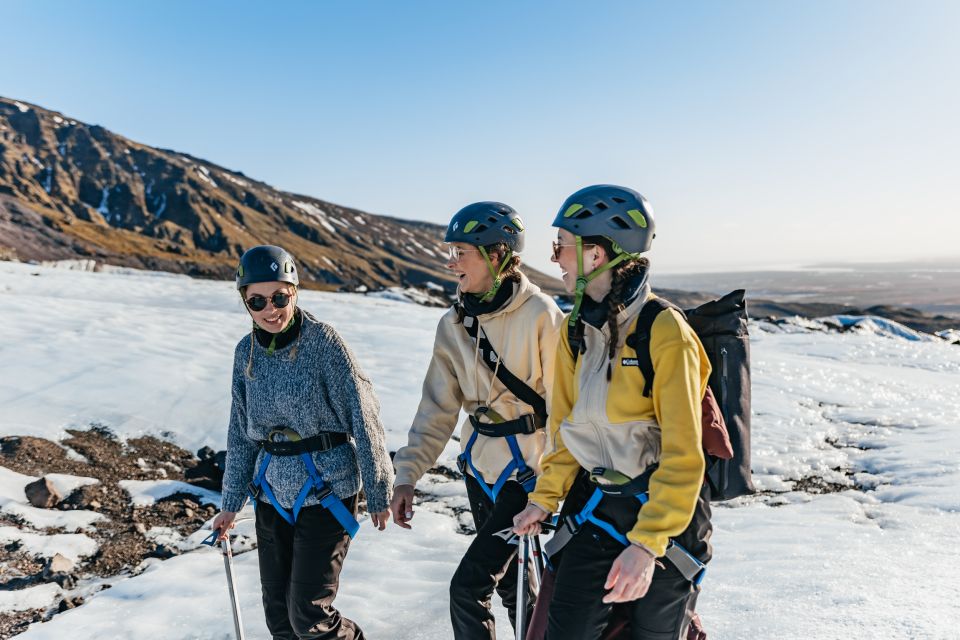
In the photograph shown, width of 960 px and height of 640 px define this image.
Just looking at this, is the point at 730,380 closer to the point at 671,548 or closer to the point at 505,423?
the point at 671,548

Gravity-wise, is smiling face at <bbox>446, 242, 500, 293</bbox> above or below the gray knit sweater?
above

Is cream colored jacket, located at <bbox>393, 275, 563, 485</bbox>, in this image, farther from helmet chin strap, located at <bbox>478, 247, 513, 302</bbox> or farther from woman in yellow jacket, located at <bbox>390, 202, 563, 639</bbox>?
helmet chin strap, located at <bbox>478, 247, 513, 302</bbox>

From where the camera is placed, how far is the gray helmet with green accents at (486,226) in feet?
12.5

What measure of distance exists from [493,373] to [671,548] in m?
1.55

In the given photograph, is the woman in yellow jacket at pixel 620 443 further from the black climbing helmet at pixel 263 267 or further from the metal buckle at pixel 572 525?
the black climbing helmet at pixel 263 267

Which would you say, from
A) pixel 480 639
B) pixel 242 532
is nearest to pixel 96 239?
pixel 242 532

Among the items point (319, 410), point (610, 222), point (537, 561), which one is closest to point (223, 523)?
point (319, 410)

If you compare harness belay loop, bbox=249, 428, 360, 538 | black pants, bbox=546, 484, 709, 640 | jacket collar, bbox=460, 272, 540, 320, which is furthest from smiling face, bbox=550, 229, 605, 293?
harness belay loop, bbox=249, 428, 360, 538

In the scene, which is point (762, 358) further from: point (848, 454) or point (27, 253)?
point (27, 253)

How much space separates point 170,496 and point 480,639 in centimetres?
673

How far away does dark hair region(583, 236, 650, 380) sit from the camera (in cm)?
275

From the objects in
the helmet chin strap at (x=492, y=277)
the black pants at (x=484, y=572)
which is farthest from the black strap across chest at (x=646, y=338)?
the black pants at (x=484, y=572)

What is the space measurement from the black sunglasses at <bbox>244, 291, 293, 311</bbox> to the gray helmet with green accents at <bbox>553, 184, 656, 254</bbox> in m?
1.91

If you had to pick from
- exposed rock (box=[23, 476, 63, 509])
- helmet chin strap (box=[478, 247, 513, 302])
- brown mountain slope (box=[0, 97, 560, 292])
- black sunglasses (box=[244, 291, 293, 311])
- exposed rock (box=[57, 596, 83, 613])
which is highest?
brown mountain slope (box=[0, 97, 560, 292])
